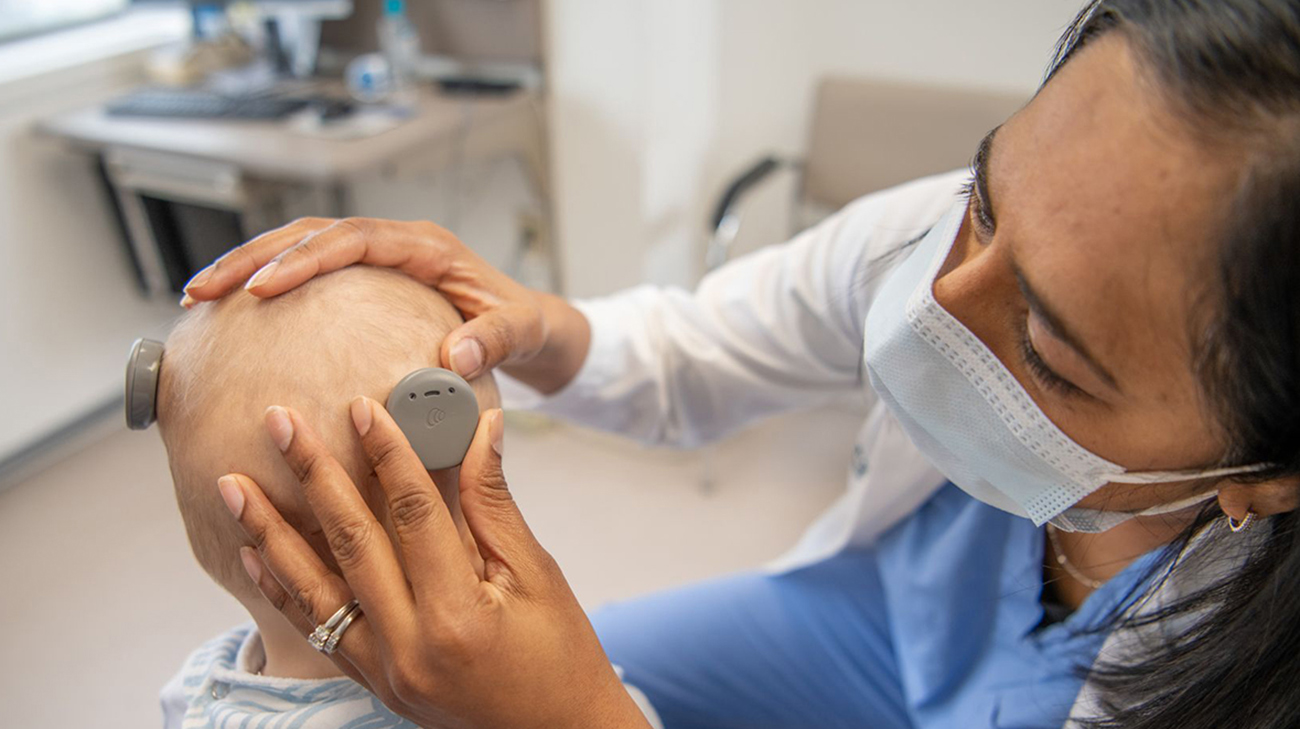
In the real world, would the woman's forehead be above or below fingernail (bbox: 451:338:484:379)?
above

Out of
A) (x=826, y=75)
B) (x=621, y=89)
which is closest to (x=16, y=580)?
(x=621, y=89)

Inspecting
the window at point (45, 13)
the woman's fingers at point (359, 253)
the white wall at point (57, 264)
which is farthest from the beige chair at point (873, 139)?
the window at point (45, 13)

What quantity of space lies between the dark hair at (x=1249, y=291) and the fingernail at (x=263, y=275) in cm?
67

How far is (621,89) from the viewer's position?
2084mm

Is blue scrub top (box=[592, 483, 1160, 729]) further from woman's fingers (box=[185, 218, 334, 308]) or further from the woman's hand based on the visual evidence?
woman's fingers (box=[185, 218, 334, 308])

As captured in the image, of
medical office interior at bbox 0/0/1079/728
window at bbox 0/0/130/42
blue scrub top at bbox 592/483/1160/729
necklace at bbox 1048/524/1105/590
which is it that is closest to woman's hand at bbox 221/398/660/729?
blue scrub top at bbox 592/483/1160/729

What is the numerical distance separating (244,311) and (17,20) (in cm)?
222

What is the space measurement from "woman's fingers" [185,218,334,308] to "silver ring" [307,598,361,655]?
31 centimetres

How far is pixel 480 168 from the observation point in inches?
98.4

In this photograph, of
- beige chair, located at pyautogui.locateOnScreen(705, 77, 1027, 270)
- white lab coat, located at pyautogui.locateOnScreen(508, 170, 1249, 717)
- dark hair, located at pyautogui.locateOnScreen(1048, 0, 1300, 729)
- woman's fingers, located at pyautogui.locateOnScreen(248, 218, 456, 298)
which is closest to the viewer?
dark hair, located at pyautogui.locateOnScreen(1048, 0, 1300, 729)

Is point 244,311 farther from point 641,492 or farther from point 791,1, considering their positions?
point 791,1

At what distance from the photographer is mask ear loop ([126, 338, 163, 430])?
0.71m

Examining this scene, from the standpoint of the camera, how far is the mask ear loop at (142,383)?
71cm

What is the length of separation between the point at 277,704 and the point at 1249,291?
0.82 m
